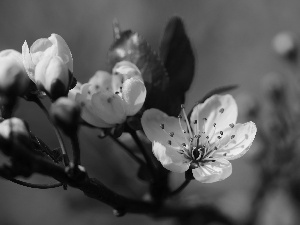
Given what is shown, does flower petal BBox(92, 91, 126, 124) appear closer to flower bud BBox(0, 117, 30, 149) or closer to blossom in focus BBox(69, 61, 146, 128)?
blossom in focus BBox(69, 61, 146, 128)

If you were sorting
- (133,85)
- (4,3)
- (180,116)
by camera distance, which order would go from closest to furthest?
(133,85) → (180,116) → (4,3)

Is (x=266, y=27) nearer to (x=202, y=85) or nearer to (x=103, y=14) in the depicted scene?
(x=202, y=85)

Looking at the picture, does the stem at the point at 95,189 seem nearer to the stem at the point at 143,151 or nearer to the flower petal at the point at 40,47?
the stem at the point at 143,151

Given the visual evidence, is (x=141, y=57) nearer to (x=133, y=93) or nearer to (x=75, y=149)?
(x=133, y=93)

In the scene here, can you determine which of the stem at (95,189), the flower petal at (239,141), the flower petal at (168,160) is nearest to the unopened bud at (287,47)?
the stem at (95,189)

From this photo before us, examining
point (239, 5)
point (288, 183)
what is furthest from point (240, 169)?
point (239, 5)

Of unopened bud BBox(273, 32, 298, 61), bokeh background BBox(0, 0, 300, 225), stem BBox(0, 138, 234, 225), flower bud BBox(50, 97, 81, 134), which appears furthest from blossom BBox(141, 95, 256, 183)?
bokeh background BBox(0, 0, 300, 225)
